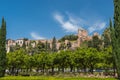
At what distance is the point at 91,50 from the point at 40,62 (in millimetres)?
14021

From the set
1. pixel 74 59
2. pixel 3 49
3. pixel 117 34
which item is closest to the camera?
pixel 117 34

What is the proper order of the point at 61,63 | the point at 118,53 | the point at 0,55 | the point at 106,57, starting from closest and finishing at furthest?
the point at 118,53
the point at 0,55
the point at 106,57
the point at 61,63

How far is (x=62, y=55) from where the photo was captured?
5697 centimetres

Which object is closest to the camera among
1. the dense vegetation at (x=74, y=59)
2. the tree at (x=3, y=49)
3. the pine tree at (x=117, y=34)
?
the pine tree at (x=117, y=34)

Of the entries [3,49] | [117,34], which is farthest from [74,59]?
[117,34]

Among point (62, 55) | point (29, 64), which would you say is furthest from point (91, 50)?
point (29, 64)

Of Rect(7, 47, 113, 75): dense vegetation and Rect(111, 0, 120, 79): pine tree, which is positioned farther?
Rect(7, 47, 113, 75): dense vegetation

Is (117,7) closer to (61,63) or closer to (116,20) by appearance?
(116,20)

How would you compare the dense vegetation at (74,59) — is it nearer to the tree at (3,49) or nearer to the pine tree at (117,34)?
the tree at (3,49)

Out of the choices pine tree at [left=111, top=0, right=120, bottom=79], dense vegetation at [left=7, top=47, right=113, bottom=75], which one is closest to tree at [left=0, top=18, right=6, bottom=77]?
dense vegetation at [left=7, top=47, right=113, bottom=75]

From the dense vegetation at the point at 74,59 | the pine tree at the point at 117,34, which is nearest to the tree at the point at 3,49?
the dense vegetation at the point at 74,59

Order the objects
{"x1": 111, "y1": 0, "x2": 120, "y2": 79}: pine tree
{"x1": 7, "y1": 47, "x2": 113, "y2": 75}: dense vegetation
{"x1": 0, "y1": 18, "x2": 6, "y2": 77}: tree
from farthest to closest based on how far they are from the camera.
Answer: {"x1": 7, "y1": 47, "x2": 113, "y2": 75}: dense vegetation
{"x1": 0, "y1": 18, "x2": 6, "y2": 77}: tree
{"x1": 111, "y1": 0, "x2": 120, "y2": 79}: pine tree

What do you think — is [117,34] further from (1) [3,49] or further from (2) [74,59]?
(2) [74,59]

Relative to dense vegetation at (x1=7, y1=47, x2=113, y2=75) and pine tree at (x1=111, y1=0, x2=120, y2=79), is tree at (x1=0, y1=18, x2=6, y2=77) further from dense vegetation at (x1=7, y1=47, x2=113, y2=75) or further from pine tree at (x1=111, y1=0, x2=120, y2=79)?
pine tree at (x1=111, y1=0, x2=120, y2=79)
